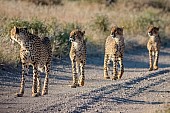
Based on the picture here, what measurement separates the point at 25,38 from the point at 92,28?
13.8 meters

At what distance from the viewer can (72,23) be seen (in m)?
24.1

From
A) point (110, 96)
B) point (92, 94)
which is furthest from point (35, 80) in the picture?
point (110, 96)

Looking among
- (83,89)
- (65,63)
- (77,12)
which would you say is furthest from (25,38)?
(77,12)

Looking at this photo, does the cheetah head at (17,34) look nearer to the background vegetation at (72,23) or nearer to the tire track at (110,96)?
the tire track at (110,96)

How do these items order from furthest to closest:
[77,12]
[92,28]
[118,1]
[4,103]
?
[118,1] < [77,12] < [92,28] < [4,103]

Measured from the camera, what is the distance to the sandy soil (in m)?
11.4

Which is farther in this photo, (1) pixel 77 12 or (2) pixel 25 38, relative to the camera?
(1) pixel 77 12

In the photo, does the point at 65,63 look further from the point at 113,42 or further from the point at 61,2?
the point at 61,2

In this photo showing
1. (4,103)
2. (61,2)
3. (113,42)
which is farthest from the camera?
(61,2)

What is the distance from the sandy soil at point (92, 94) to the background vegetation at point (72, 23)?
1.56 m

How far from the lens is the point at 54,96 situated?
41.9 feet

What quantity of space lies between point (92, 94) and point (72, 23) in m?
11.5

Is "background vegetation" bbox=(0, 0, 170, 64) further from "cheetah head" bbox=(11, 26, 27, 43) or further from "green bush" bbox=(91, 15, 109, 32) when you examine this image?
"cheetah head" bbox=(11, 26, 27, 43)

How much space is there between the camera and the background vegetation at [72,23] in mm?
19203
